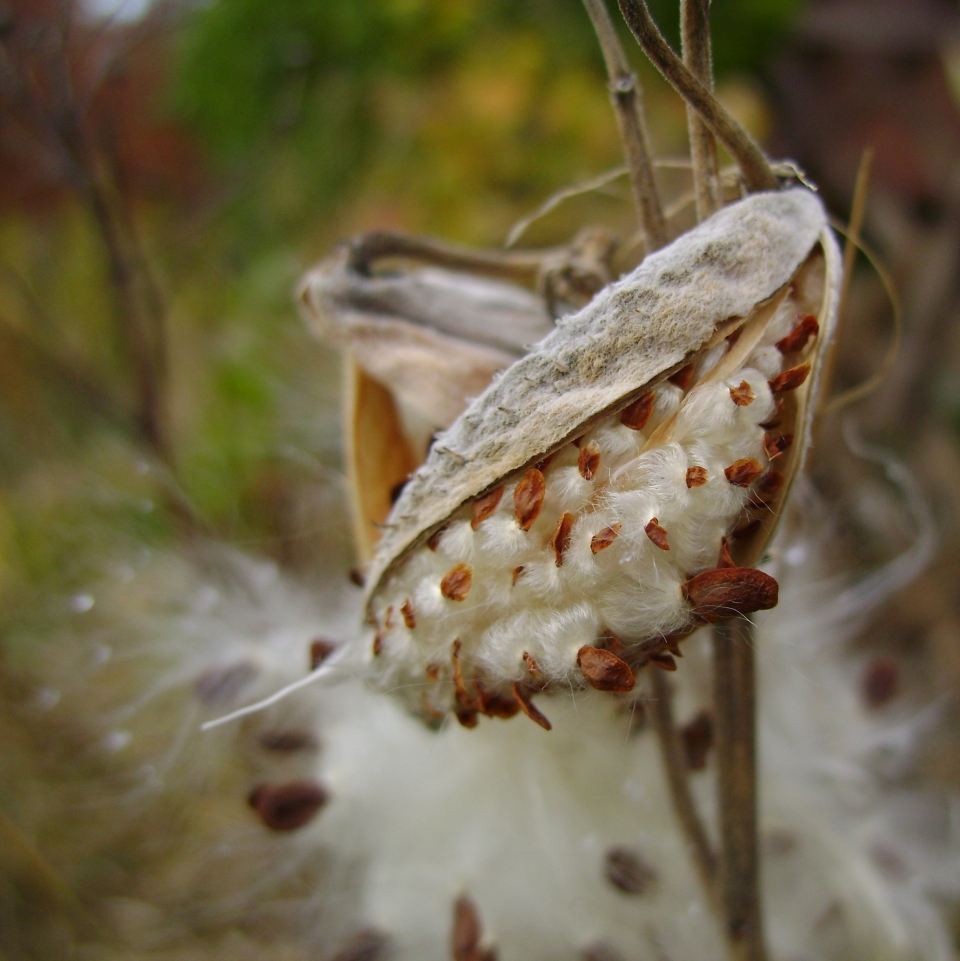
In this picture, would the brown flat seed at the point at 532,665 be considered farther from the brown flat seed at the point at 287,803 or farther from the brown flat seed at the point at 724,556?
the brown flat seed at the point at 287,803

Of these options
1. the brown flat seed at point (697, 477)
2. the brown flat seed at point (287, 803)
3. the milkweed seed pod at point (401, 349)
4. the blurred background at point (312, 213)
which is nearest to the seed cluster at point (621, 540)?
the brown flat seed at point (697, 477)

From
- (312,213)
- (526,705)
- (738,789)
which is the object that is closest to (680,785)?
(738,789)

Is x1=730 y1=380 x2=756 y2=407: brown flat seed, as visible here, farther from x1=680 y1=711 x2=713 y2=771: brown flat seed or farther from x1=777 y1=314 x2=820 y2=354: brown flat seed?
x1=680 y1=711 x2=713 y2=771: brown flat seed

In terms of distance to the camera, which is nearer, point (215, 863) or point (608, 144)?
point (215, 863)

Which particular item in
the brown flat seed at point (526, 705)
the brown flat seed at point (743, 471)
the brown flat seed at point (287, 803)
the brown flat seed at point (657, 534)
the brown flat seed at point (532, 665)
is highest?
the brown flat seed at point (743, 471)

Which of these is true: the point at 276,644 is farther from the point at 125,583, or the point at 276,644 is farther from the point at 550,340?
the point at 550,340

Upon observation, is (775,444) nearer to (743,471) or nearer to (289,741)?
(743,471)

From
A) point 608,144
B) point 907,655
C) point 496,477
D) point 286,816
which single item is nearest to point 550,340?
point 496,477
